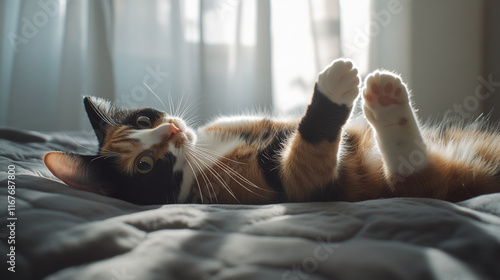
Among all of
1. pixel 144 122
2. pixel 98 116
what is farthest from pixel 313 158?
pixel 98 116

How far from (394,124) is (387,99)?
0.06m

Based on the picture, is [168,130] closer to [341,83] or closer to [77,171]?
[77,171]

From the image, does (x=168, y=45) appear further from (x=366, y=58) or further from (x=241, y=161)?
(x=241, y=161)

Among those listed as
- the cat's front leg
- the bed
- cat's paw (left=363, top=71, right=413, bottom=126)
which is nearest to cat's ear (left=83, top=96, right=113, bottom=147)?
the bed

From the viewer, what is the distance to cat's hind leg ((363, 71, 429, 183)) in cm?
69

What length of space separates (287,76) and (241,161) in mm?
1420

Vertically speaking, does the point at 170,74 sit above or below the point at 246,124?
Result: above

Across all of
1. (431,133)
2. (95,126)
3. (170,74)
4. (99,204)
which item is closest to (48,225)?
(99,204)

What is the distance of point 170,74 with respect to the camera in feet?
A: 7.17

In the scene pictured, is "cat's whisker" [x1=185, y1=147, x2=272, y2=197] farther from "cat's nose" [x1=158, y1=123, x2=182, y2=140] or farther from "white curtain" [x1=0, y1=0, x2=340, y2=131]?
"white curtain" [x1=0, y1=0, x2=340, y2=131]

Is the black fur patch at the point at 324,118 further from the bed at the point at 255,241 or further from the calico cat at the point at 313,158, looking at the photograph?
Result: the bed at the point at 255,241

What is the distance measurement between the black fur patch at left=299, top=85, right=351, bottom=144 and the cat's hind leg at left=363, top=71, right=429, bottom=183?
6cm

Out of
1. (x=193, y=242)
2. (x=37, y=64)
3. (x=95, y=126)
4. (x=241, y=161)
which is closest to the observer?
(x=193, y=242)

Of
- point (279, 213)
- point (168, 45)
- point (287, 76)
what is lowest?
point (279, 213)
